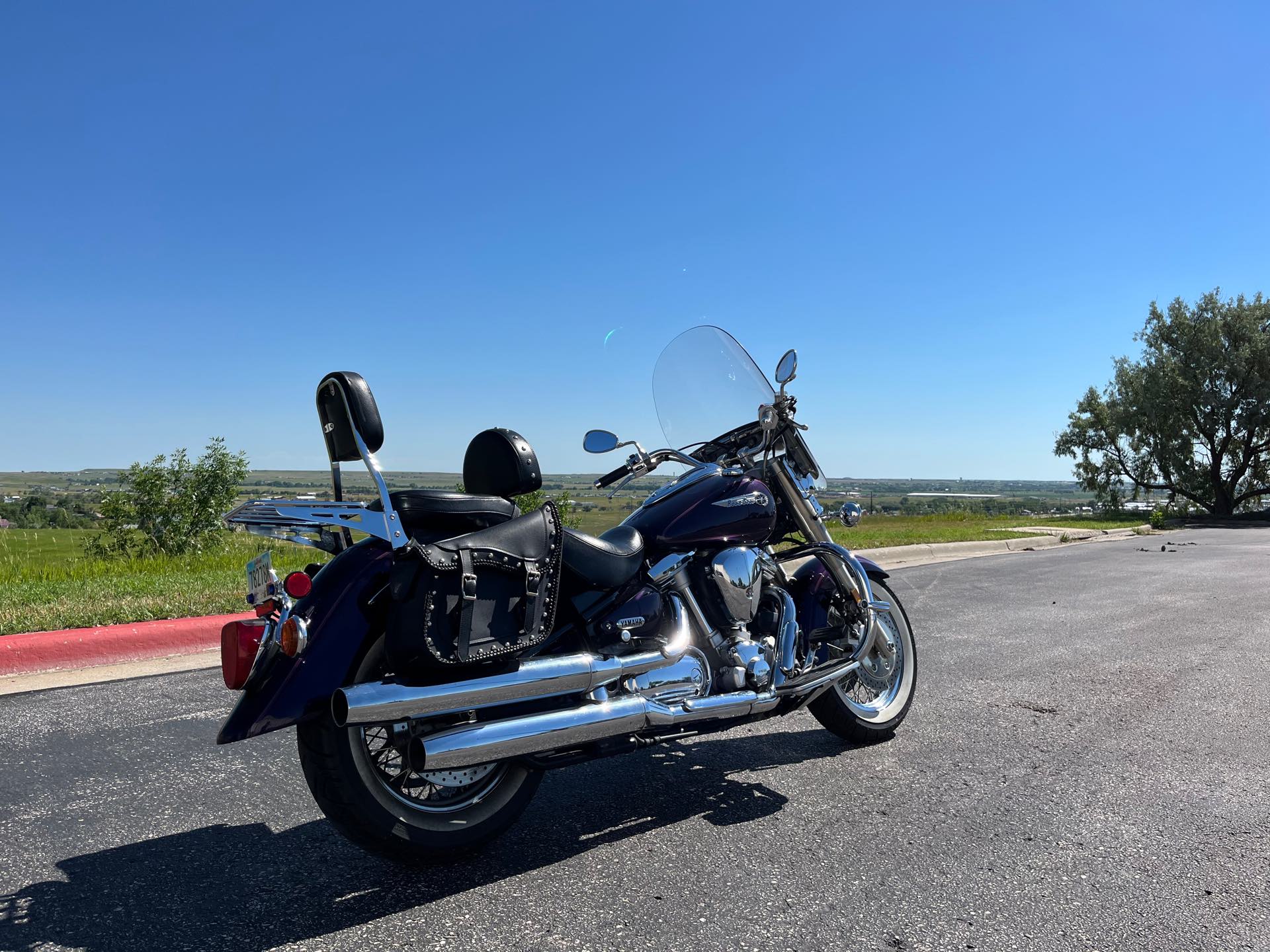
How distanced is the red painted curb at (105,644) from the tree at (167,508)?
520 cm

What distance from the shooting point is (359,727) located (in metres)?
2.76

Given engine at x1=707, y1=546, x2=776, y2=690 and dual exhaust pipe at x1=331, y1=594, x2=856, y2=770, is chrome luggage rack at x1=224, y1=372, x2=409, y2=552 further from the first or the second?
engine at x1=707, y1=546, x2=776, y2=690

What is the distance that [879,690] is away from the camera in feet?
14.7

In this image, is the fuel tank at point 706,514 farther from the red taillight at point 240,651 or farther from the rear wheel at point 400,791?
the red taillight at point 240,651

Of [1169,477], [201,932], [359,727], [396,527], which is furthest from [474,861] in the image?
[1169,477]

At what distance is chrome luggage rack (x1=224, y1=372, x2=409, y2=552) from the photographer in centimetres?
276

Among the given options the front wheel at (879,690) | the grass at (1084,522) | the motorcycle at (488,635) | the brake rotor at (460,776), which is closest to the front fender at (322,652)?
the motorcycle at (488,635)

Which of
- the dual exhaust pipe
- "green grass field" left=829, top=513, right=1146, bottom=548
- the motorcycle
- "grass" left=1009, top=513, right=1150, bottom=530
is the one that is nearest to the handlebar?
the motorcycle

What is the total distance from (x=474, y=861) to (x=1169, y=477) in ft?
125

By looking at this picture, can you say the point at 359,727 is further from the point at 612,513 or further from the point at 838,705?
the point at 838,705

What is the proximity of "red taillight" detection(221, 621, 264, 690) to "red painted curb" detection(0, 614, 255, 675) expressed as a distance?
3.47 meters

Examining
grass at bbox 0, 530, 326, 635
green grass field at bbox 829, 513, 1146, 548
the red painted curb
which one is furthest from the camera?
green grass field at bbox 829, 513, 1146, 548

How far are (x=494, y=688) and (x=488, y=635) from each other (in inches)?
6.5

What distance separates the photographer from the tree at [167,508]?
1056cm
